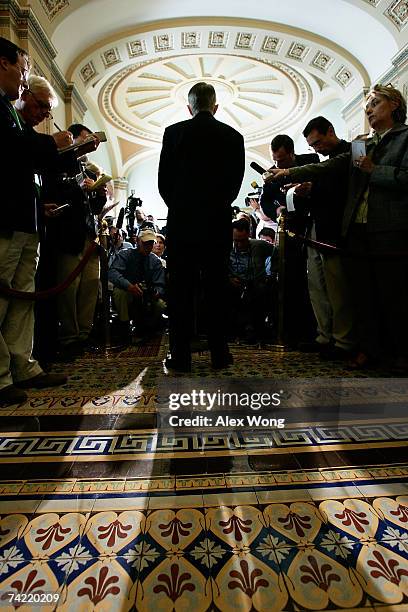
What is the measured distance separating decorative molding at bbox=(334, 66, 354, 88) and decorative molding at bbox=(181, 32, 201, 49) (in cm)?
319

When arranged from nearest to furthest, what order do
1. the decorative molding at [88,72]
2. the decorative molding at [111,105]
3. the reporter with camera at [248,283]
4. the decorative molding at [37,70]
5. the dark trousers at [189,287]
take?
1. the dark trousers at [189,287]
2. the reporter with camera at [248,283]
3. the decorative molding at [37,70]
4. the decorative molding at [88,72]
5. the decorative molding at [111,105]

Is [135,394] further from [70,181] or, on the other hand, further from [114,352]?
[70,181]

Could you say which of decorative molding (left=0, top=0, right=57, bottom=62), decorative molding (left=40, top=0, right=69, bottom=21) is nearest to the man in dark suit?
decorative molding (left=0, top=0, right=57, bottom=62)

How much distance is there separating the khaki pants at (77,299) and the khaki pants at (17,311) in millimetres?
860

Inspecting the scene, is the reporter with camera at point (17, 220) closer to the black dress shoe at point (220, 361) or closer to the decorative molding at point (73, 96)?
the black dress shoe at point (220, 361)

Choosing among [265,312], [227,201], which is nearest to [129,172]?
[265,312]

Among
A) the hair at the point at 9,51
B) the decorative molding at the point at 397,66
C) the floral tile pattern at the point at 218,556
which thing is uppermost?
the decorative molding at the point at 397,66

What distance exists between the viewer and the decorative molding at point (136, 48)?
807 cm

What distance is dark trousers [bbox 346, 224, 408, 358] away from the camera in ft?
8.49

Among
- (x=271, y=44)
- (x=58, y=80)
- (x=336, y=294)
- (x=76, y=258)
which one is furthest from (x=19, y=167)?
(x=271, y=44)

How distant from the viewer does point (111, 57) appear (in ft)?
27.3

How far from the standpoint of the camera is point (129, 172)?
15602 mm

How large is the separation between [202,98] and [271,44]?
7565 mm

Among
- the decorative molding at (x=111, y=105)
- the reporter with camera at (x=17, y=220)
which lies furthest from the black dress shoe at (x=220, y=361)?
the decorative molding at (x=111, y=105)
